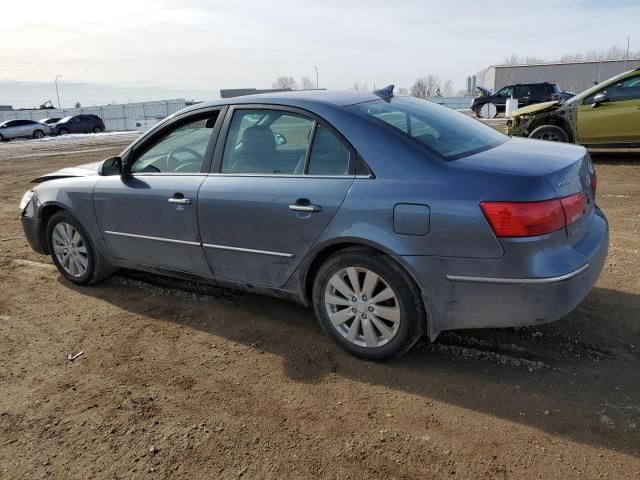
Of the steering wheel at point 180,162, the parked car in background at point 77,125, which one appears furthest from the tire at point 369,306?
the parked car in background at point 77,125

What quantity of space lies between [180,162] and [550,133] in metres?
8.15

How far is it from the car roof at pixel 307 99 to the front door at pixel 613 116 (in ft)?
24.3

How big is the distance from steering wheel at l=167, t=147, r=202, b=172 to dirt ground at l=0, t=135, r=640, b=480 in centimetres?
113

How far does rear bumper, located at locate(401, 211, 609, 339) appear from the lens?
2.66m

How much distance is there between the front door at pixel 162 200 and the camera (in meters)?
3.78

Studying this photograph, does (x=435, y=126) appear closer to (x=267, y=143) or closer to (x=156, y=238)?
(x=267, y=143)

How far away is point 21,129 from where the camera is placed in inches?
1393

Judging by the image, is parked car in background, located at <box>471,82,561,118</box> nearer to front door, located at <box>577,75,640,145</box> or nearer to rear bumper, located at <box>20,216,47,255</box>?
front door, located at <box>577,75,640,145</box>

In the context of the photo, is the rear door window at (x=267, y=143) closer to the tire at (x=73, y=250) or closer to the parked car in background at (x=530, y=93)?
the tire at (x=73, y=250)

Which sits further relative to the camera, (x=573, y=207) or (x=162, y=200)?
(x=162, y=200)

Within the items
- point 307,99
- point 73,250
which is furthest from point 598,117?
point 73,250

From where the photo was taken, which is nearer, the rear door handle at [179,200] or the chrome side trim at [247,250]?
the chrome side trim at [247,250]

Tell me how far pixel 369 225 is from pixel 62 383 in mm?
2158

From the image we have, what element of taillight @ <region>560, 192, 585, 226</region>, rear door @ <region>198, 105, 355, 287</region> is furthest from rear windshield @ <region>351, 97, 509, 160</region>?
taillight @ <region>560, 192, 585, 226</region>
